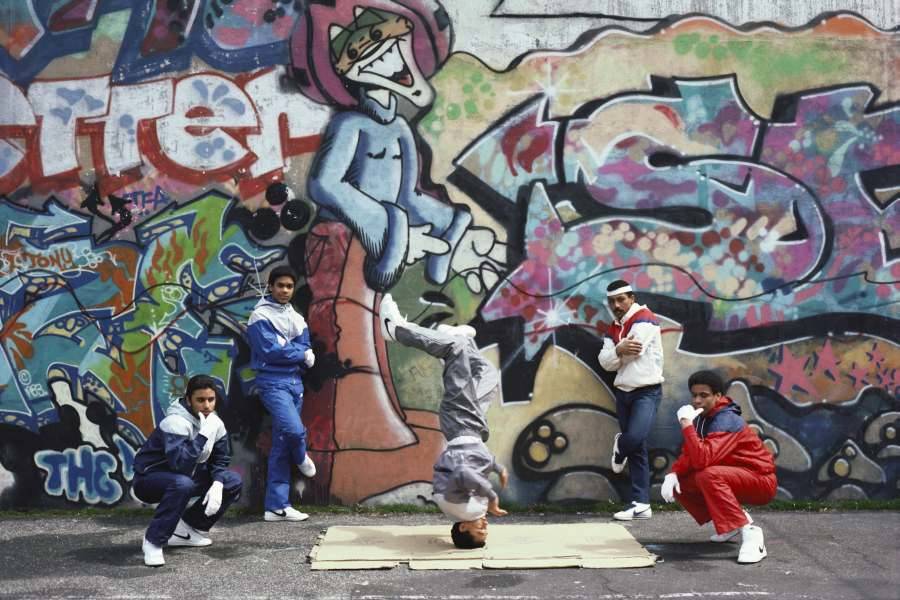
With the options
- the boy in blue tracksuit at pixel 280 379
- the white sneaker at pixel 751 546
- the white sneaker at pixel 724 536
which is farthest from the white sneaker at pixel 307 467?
the white sneaker at pixel 751 546

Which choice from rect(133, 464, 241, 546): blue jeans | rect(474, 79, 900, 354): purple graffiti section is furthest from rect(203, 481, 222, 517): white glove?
rect(474, 79, 900, 354): purple graffiti section

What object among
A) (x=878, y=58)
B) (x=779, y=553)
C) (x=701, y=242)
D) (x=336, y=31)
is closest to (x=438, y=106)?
(x=336, y=31)

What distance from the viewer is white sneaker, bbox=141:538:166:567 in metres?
7.05

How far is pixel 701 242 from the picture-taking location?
8.93 meters

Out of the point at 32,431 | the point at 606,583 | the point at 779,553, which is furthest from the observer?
the point at 32,431

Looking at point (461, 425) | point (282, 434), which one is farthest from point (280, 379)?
point (461, 425)

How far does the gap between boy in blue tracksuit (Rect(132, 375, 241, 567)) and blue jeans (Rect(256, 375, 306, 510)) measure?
2.42 feet

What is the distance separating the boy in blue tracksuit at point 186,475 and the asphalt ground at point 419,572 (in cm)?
16

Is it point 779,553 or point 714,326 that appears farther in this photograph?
point 714,326

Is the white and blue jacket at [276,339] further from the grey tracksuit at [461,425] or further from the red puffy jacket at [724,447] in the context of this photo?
the red puffy jacket at [724,447]

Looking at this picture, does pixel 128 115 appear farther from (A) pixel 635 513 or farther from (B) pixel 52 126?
(A) pixel 635 513

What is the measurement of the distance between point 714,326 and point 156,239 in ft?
14.7

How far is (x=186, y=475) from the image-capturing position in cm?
739

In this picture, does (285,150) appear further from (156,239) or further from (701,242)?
(701,242)
